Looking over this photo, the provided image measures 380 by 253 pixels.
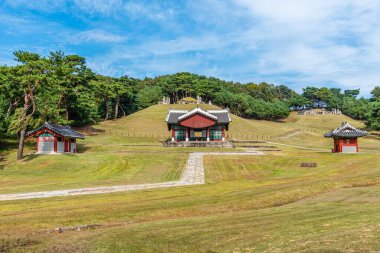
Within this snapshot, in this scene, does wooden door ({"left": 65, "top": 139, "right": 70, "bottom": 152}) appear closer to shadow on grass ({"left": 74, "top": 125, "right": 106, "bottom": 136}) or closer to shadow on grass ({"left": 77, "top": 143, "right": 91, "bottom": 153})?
shadow on grass ({"left": 77, "top": 143, "right": 91, "bottom": 153})

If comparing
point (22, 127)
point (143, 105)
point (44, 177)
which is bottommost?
point (44, 177)

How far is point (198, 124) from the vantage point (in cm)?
6681

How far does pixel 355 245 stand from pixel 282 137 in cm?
8453

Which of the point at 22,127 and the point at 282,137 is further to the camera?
the point at 282,137

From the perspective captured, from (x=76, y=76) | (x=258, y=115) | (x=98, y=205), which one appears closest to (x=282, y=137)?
(x=258, y=115)

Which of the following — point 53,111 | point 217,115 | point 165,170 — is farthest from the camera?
point 217,115

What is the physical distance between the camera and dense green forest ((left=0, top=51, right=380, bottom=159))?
48344 millimetres

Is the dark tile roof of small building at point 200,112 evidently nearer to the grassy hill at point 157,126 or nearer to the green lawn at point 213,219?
the grassy hill at point 157,126

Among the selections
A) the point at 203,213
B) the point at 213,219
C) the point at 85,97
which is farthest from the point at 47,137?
the point at 213,219

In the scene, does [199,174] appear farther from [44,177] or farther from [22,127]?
[22,127]

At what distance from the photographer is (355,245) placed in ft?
35.3

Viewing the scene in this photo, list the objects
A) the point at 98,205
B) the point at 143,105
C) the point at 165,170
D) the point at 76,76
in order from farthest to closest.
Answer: the point at 143,105
the point at 76,76
the point at 165,170
the point at 98,205

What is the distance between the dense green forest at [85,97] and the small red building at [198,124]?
21.7 m

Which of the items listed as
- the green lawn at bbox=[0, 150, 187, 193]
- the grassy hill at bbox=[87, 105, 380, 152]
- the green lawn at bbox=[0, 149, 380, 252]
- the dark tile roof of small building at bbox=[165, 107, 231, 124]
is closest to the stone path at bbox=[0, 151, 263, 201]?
the green lawn at bbox=[0, 150, 187, 193]
